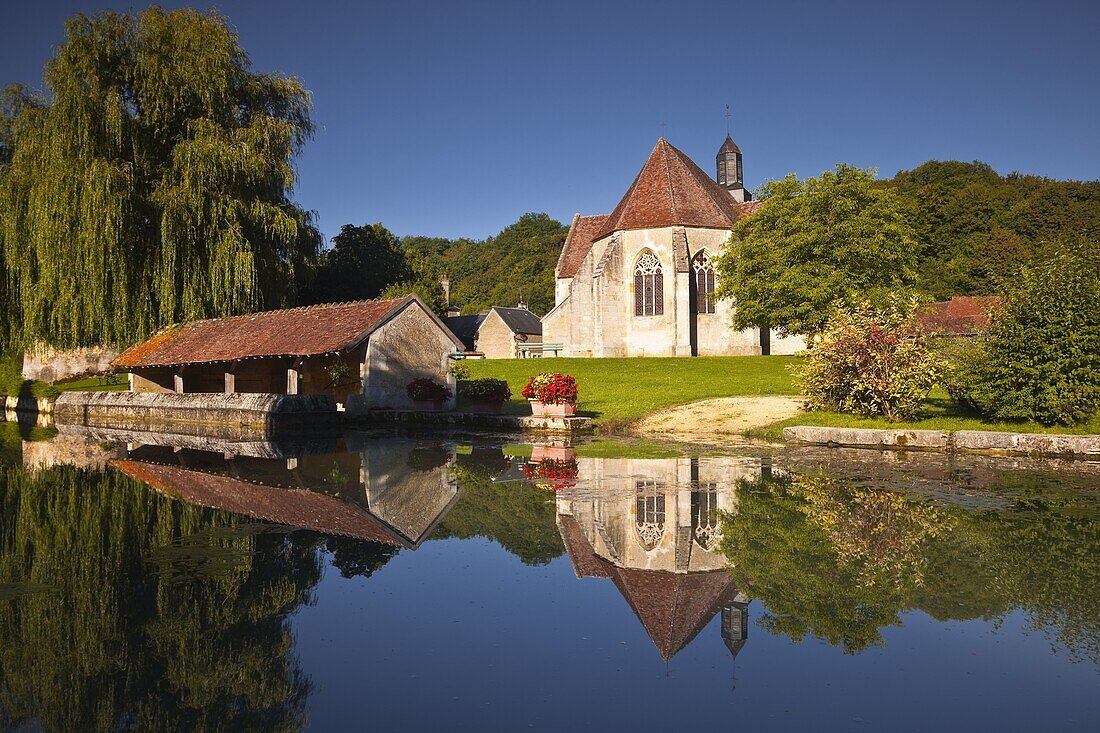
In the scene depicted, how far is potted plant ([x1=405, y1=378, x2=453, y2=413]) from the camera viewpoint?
21750mm

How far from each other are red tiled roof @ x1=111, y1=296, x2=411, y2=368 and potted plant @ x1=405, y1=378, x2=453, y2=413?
206 cm

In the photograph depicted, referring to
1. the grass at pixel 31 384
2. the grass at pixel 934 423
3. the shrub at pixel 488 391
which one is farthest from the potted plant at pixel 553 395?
the grass at pixel 31 384

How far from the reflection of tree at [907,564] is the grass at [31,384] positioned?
3191 cm

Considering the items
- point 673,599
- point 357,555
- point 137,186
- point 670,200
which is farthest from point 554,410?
point 670,200

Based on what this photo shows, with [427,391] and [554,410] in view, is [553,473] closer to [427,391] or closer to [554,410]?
[554,410]

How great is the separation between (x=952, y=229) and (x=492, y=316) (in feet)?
121

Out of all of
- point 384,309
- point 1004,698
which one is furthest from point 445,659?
point 384,309

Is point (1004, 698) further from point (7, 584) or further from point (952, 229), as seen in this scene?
point (952, 229)

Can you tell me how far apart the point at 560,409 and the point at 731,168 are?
50.8 metres

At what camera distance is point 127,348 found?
2772 centimetres

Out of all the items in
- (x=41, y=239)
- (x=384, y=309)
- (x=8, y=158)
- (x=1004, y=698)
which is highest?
(x=8, y=158)

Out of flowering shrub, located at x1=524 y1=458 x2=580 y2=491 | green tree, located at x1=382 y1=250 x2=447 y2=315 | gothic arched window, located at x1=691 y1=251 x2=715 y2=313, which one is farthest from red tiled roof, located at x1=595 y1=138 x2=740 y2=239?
flowering shrub, located at x1=524 y1=458 x2=580 y2=491

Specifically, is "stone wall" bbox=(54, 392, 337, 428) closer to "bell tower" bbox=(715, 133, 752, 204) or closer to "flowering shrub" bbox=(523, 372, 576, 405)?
"flowering shrub" bbox=(523, 372, 576, 405)

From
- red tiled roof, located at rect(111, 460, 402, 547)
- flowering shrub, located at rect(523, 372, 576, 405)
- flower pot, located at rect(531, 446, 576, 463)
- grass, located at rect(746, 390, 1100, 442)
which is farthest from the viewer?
flowering shrub, located at rect(523, 372, 576, 405)
